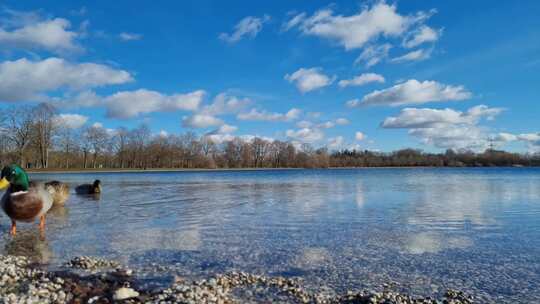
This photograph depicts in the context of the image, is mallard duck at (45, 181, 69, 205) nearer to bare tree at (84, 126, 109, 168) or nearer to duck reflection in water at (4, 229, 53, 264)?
duck reflection in water at (4, 229, 53, 264)

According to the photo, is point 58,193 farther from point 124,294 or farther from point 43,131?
point 43,131

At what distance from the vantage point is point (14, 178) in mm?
8570

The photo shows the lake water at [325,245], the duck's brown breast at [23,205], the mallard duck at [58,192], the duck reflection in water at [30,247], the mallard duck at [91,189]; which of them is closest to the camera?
the lake water at [325,245]

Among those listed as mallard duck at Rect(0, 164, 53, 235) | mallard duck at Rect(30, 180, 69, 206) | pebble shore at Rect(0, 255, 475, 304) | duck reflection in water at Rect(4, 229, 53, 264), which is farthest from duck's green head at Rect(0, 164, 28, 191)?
mallard duck at Rect(30, 180, 69, 206)

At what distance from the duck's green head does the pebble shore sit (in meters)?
3.09

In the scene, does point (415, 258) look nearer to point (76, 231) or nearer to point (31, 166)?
point (76, 231)

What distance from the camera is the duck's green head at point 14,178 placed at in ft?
28.1

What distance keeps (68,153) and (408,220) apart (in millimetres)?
84303

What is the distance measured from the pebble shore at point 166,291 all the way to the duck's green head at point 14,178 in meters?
3.09

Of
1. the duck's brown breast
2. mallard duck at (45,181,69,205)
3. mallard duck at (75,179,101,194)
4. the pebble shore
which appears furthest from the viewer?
mallard duck at (75,179,101,194)

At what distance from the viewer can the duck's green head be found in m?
8.56

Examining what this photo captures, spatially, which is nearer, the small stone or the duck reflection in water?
the small stone

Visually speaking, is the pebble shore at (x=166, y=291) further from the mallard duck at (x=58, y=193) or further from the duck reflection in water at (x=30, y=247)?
the mallard duck at (x=58, y=193)

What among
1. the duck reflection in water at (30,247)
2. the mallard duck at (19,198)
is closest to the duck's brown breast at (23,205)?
the mallard duck at (19,198)
